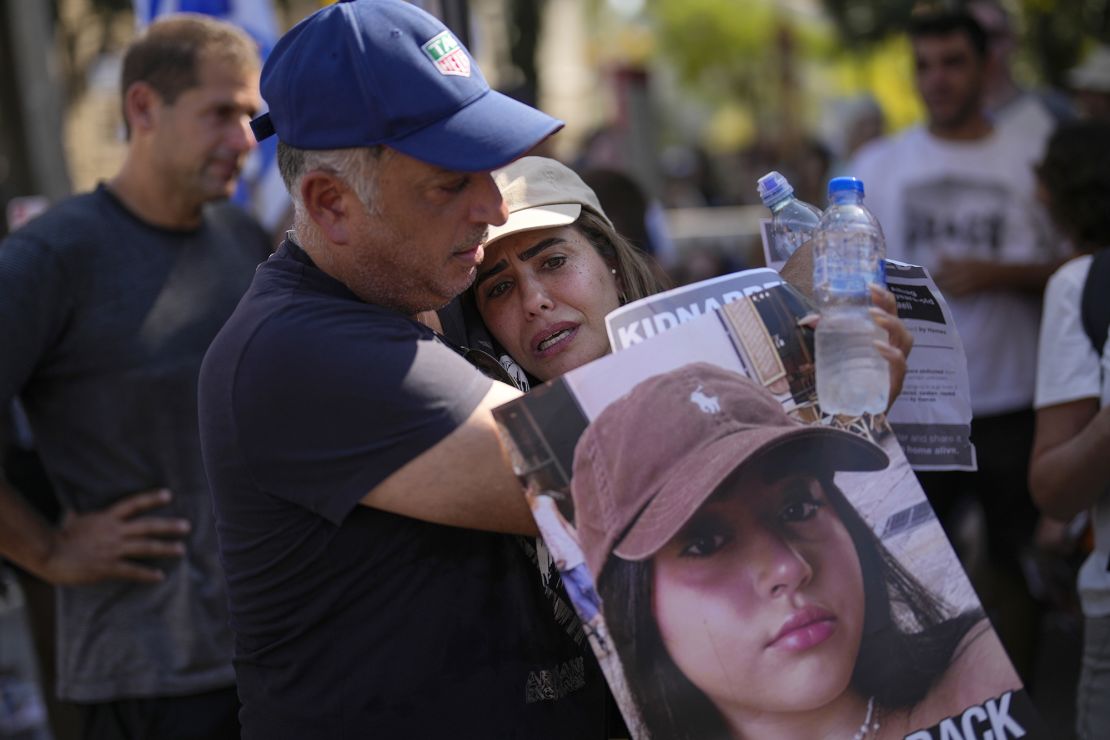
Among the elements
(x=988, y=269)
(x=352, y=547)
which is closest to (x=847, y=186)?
(x=352, y=547)

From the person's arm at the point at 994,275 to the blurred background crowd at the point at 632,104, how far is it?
26.3 inches

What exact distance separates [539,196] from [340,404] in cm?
89

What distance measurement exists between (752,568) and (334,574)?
662 mm

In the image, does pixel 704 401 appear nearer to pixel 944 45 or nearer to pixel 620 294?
pixel 620 294

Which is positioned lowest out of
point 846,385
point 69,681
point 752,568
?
point 69,681

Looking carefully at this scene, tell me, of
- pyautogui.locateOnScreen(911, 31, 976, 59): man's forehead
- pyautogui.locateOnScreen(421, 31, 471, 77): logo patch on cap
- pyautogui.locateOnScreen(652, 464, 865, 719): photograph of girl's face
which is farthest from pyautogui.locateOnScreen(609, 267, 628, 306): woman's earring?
pyautogui.locateOnScreen(911, 31, 976, 59): man's forehead

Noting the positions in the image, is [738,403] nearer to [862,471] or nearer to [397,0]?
[862,471]

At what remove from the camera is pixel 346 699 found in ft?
6.79

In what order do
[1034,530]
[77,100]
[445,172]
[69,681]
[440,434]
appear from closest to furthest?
[440,434]
[445,172]
[69,681]
[1034,530]
[77,100]

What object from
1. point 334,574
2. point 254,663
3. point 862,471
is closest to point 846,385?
point 862,471

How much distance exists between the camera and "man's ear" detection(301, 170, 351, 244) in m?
2.10

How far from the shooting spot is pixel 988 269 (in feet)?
16.7

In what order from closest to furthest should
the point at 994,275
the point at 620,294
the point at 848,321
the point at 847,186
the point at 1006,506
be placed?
the point at 848,321 < the point at 847,186 < the point at 620,294 < the point at 994,275 < the point at 1006,506

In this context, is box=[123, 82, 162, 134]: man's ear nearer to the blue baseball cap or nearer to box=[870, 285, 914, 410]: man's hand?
the blue baseball cap
